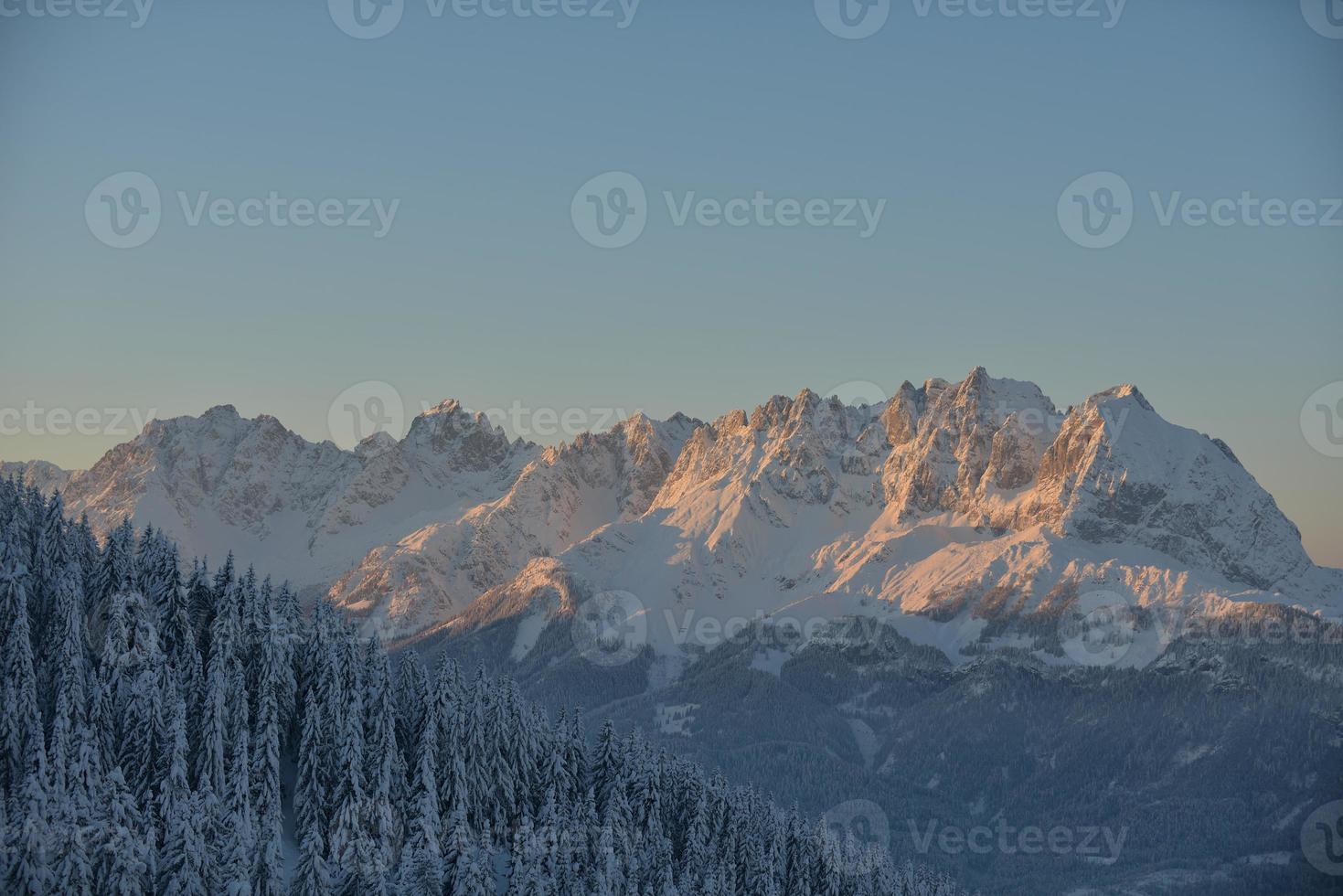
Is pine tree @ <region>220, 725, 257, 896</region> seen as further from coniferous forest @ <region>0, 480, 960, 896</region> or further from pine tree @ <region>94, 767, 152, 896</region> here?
pine tree @ <region>94, 767, 152, 896</region>

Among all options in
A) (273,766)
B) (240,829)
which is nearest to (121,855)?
(240,829)

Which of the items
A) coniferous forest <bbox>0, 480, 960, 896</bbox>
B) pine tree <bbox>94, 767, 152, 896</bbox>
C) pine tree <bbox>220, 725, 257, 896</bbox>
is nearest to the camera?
pine tree <bbox>94, 767, 152, 896</bbox>

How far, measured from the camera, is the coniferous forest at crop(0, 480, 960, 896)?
101 metres

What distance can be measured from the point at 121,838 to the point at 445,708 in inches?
1345

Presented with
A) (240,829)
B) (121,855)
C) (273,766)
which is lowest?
(121,855)

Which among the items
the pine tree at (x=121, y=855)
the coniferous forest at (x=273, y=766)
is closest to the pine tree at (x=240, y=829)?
the coniferous forest at (x=273, y=766)

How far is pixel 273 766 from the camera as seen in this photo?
115 meters

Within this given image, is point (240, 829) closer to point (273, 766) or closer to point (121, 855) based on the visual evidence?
point (121, 855)

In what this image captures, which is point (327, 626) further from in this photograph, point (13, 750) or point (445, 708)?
point (13, 750)

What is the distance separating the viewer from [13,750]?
341 ft

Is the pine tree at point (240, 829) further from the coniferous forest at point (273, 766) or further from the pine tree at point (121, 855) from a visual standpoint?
the pine tree at point (121, 855)

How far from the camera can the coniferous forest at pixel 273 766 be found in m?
101

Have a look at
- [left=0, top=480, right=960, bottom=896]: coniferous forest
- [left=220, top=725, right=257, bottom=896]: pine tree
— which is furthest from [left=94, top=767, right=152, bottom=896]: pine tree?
[left=220, top=725, right=257, bottom=896]: pine tree

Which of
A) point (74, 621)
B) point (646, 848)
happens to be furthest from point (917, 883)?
point (74, 621)
